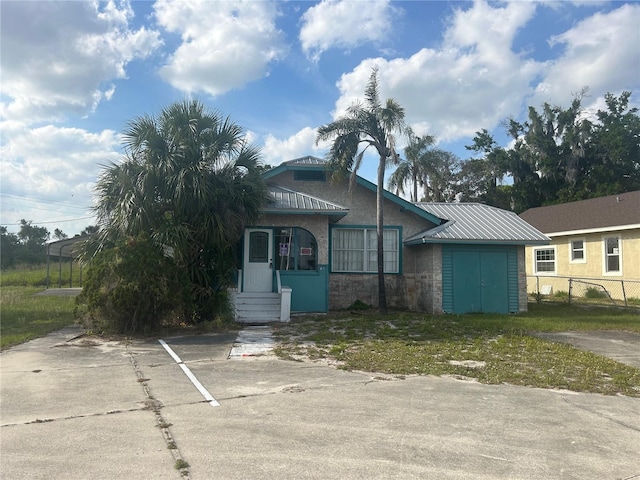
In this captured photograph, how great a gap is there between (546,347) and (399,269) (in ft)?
26.3

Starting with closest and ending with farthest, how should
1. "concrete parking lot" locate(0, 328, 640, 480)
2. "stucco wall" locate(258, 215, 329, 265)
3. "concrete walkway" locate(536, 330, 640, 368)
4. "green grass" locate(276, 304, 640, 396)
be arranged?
1. "concrete parking lot" locate(0, 328, 640, 480)
2. "green grass" locate(276, 304, 640, 396)
3. "concrete walkway" locate(536, 330, 640, 368)
4. "stucco wall" locate(258, 215, 329, 265)

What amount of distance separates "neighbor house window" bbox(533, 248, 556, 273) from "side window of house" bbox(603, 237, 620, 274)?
10.4ft

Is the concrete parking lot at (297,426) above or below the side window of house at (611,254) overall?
Answer: below

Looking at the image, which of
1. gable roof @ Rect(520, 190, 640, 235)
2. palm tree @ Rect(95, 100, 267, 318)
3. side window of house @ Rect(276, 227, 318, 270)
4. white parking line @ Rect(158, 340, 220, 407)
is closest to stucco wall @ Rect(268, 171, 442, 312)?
side window of house @ Rect(276, 227, 318, 270)

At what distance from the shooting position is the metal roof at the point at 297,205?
583 inches

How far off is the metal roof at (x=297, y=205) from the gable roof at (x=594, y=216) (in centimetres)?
1320

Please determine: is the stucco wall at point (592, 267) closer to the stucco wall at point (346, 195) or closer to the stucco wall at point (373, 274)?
the stucco wall at point (373, 274)

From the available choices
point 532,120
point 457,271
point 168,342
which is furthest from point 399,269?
point 532,120

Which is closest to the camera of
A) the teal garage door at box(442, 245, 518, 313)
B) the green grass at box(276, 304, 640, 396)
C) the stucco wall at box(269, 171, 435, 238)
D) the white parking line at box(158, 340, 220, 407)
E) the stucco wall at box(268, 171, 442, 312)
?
the white parking line at box(158, 340, 220, 407)

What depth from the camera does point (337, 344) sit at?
33.7 ft

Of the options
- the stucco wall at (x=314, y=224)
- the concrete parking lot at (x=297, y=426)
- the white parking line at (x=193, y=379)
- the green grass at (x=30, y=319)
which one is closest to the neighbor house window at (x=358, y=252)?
the stucco wall at (x=314, y=224)

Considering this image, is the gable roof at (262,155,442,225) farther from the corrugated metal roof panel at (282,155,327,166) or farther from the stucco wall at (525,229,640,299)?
the stucco wall at (525,229,640,299)

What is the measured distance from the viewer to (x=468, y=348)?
32.3 ft

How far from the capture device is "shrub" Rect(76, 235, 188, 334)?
11.1 m
